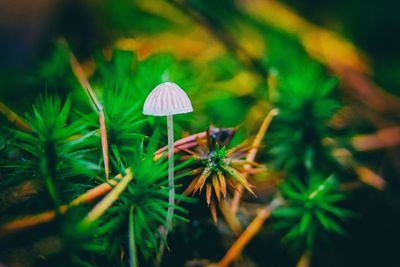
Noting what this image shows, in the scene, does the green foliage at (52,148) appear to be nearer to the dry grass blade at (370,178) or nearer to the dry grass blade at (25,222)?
the dry grass blade at (25,222)

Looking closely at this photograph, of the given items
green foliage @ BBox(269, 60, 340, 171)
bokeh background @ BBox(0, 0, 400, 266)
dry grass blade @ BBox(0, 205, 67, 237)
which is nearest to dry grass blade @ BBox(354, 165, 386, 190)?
bokeh background @ BBox(0, 0, 400, 266)

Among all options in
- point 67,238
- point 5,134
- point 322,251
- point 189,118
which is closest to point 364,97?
point 322,251

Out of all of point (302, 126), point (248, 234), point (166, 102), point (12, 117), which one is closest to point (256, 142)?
point (302, 126)

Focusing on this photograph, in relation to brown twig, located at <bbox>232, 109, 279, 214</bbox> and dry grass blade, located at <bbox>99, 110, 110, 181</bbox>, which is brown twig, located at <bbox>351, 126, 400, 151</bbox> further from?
dry grass blade, located at <bbox>99, 110, 110, 181</bbox>

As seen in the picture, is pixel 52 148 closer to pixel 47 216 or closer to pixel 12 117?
pixel 47 216

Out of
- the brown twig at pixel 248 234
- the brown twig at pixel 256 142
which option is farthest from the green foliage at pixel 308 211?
the brown twig at pixel 256 142
